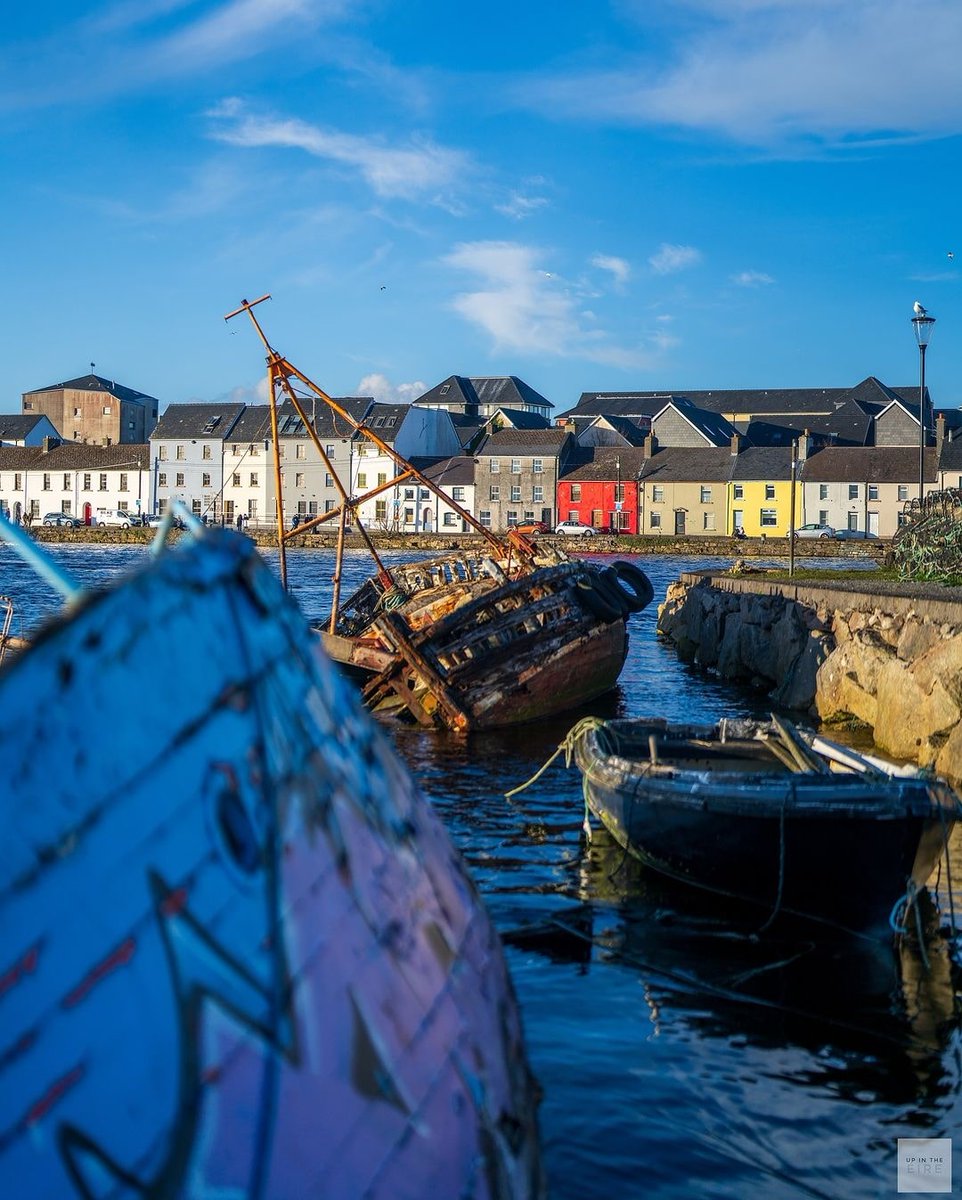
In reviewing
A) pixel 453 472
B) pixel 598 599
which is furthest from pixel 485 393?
pixel 598 599

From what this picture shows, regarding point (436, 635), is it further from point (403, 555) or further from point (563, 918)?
point (403, 555)

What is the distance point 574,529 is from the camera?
8988 cm

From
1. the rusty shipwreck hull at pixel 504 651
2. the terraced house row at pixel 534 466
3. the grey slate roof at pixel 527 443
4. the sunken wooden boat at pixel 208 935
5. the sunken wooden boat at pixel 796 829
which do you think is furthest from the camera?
the grey slate roof at pixel 527 443

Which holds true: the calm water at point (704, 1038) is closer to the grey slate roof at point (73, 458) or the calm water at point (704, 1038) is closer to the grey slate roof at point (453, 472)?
the grey slate roof at point (453, 472)

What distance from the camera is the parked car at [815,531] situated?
83500 millimetres

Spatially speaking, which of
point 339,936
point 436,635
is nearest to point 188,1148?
point 339,936

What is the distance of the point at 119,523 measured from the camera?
103 metres

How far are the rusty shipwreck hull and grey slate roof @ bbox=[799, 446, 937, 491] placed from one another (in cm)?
7168

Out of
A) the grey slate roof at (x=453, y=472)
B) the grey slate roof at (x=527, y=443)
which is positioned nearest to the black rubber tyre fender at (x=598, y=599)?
the grey slate roof at (x=527, y=443)

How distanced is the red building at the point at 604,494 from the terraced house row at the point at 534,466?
10cm

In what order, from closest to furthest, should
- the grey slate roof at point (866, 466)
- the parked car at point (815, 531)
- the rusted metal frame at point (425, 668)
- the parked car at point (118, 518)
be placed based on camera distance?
the rusted metal frame at point (425, 668)
the parked car at point (815, 531)
the grey slate roof at point (866, 466)
the parked car at point (118, 518)

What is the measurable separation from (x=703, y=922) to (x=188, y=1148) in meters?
6.15

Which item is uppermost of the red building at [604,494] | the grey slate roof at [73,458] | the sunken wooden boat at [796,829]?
the grey slate roof at [73,458]

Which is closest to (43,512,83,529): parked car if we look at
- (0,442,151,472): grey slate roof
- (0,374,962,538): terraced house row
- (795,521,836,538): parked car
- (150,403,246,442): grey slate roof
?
(0,374,962,538): terraced house row
